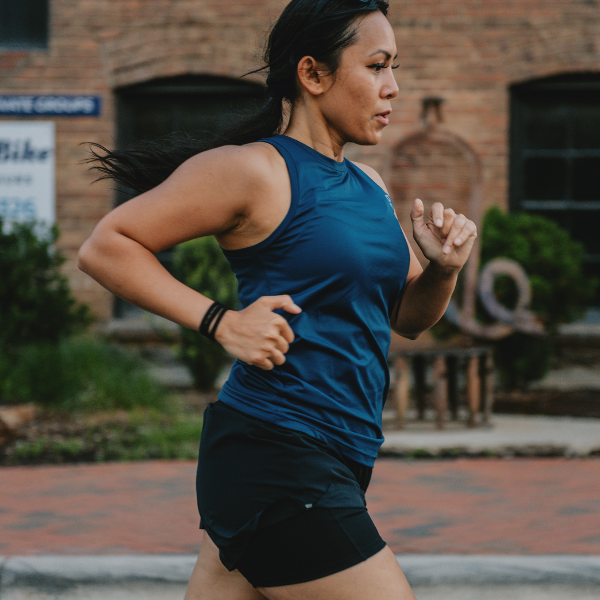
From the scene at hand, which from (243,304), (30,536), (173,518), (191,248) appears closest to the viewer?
(243,304)

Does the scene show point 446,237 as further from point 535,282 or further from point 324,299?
point 535,282

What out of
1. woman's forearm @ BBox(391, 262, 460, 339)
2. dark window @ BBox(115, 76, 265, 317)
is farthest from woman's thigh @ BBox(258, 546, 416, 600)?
dark window @ BBox(115, 76, 265, 317)

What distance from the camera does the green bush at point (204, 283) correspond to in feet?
25.1

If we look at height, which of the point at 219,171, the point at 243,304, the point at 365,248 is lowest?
the point at 243,304

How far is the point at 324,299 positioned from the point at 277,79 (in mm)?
532

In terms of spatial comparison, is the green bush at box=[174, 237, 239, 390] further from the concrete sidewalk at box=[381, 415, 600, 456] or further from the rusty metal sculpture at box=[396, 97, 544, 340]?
the concrete sidewalk at box=[381, 415, 600, 456]

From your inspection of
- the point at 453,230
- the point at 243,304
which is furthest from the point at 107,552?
the point at 453,230

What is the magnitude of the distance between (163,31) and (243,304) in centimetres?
789

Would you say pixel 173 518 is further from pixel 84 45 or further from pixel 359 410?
pixel 84 45

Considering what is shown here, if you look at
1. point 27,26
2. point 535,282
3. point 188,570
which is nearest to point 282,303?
point 188,570

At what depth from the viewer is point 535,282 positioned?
731 centimetres

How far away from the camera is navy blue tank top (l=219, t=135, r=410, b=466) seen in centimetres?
180

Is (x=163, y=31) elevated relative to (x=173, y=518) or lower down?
elevated

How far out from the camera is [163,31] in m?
9.24
